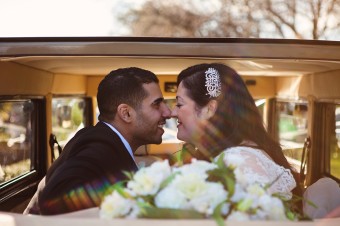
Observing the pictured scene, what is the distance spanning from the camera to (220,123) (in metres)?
3.30

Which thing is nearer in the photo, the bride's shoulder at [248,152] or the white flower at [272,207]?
the white flower at [272,207]

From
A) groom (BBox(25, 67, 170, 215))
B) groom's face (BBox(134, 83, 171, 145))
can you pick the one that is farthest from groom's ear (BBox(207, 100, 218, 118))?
groom's face (BBox(134, 83, 171, 145))

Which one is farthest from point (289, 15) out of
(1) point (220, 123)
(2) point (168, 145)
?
(1) point (220, 123)

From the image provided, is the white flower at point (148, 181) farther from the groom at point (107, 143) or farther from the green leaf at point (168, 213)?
the groom at point (107, 143)

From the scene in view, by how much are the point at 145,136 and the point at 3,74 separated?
47.5 inches

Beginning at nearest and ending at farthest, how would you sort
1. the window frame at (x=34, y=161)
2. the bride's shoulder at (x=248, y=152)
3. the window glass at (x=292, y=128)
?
the bride's shoulder at (x=248, y=152)
the window frame at (x=34, y=161)
the window glass at (x=292, y=128)

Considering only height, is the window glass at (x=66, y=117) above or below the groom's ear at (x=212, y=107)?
below

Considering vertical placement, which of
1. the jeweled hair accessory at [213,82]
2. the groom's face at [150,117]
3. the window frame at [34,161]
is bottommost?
the window frame at [34,161]

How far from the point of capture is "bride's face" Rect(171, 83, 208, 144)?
3441 mm

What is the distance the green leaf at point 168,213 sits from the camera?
2.10 m

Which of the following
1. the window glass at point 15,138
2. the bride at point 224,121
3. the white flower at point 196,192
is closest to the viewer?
the white flower at point 196,192

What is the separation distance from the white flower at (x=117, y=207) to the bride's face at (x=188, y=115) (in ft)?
4.40

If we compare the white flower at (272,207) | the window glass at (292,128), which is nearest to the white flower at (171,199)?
the white flower at (272,207)

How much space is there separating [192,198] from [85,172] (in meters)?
0.94
